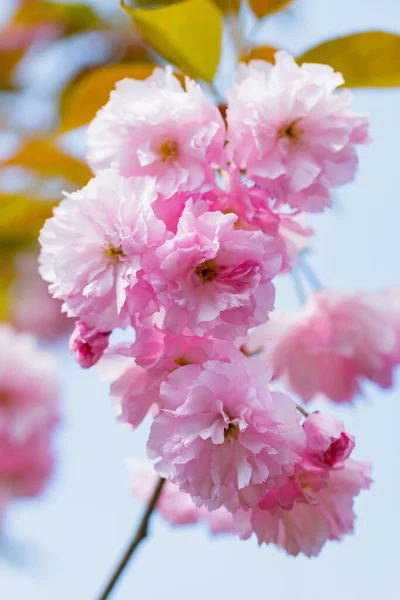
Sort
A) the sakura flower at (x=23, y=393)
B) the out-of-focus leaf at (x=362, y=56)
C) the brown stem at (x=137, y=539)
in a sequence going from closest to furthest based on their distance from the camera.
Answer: the brown stem at (x=137, y=539) → the out-of-focus leaf at (x=362, y=56) → the sakura flower at (x=23, y=393)

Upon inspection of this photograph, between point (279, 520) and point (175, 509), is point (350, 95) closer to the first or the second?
point (279, 520)

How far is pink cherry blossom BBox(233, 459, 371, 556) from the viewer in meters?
0.75

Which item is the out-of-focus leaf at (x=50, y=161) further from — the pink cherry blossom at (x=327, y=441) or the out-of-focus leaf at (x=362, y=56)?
the pink cherry blossom at (x=327, y=441)

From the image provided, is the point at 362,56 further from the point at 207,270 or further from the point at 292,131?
the point at 207,270

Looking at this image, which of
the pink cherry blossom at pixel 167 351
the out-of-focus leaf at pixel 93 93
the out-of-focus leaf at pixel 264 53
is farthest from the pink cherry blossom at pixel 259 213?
the out-of-focus leaf at pixel 93 93

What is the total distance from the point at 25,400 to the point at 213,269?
4.39 ft

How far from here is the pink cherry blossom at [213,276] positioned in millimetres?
646

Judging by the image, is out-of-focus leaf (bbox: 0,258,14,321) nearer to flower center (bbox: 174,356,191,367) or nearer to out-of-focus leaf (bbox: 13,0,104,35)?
out-of-focus leaf (bbox: 13,0,104,35)

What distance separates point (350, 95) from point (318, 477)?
377 millimetres

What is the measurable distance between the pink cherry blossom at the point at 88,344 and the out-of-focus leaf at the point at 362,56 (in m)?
0.43

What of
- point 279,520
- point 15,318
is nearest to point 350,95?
point 279,520

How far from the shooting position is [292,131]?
754mm

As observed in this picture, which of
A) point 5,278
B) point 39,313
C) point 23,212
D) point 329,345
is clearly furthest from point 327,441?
point 39,313

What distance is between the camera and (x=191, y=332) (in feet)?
2.27
